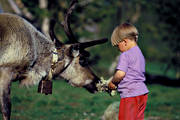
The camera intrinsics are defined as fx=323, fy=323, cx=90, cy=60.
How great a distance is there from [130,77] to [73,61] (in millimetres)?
1806

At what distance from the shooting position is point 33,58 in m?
5.43

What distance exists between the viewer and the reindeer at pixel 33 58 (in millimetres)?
5019

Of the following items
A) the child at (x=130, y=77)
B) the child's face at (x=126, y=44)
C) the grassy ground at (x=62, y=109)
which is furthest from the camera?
the grassy ground at (x=62, y=109)

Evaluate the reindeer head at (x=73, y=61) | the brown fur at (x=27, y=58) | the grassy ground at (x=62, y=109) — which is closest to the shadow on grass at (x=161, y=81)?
the grassy ground at (x=62, y=109)

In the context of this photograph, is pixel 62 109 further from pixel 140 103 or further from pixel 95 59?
pixel 95 59

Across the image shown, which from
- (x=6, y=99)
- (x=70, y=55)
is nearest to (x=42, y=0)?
(x=70, y=55)

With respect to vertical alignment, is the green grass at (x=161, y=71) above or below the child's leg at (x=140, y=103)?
above

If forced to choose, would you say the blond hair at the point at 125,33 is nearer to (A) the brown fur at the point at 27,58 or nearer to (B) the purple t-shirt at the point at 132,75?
(B) the purple t-shirt at the point at 132,75

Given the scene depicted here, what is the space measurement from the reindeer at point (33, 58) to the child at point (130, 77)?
1.38 metres

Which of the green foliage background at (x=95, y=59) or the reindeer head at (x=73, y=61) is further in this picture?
the green foliage background at (x=95, y=59)

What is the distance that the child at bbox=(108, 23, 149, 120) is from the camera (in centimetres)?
462

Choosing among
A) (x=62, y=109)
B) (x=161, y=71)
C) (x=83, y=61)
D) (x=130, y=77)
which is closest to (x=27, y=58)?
(x=83, y=61)

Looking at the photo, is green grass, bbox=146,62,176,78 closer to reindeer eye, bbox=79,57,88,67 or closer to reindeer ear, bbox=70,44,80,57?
reindeer eye, bbox=79,57,88,67

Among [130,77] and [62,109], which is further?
[62,109]
